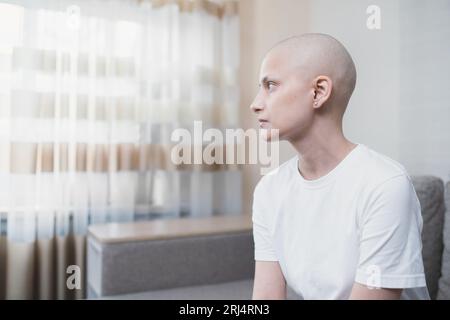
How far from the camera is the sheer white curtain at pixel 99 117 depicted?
40.8 inches

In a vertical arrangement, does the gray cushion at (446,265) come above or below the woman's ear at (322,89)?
below

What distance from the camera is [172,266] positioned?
3.54 ft

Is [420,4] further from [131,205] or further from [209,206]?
[131,205]

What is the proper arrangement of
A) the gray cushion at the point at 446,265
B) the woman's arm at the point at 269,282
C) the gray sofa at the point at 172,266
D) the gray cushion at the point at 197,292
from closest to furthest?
the woman's arm at the point at 269,282 < the gray cushion at the point at 446,265 < the gray cushion at the point at 197,292 < the gray sofa at the point at 172,266

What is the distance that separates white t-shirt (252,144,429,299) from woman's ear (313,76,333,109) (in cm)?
9

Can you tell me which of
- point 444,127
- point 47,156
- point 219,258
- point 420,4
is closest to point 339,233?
point 444,127

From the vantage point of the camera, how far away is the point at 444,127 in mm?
643

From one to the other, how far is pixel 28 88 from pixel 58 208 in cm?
40

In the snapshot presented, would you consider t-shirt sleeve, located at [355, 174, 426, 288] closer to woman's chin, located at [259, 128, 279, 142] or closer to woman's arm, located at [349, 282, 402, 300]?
woman's arm, located at [349, 282, 402, 300]

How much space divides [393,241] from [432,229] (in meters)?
0.42

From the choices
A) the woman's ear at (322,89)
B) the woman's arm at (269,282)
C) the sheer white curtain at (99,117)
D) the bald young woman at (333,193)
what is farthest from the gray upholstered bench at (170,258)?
the woman's ear at (322,89)

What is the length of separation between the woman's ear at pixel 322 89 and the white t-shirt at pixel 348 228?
0.28ft

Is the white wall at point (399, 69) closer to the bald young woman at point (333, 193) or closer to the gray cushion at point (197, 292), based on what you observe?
the bald young woman at point (333, 193)

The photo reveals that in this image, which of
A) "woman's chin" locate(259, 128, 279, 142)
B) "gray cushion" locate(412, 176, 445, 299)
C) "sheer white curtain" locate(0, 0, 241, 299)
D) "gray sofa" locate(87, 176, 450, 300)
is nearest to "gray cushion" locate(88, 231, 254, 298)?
"gray sofa" locate(87, 176, 450, 300)
